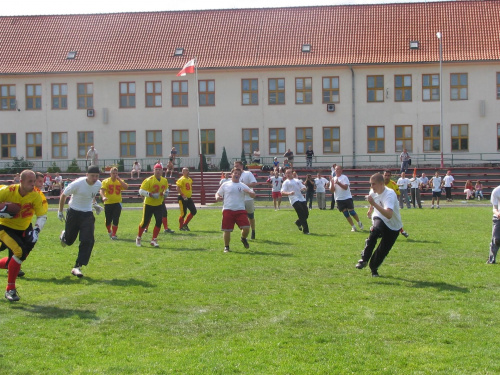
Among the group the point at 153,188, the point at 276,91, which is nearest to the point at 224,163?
the point at 276,91

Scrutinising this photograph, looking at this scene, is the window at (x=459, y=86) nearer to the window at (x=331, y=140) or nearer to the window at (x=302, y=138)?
the window at (x=331, y=140)

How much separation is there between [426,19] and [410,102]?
6911mm

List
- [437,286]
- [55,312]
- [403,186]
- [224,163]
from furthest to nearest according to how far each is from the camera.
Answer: [224,163]
[403,186]
[437,286]
[55,312]

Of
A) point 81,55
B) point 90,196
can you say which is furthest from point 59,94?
point 90,196

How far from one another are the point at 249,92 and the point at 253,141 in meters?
3.38

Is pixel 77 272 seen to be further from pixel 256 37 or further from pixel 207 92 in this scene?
pixel 256 37

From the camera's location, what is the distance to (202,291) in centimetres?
1010

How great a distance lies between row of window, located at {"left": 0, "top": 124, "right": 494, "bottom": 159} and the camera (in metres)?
46.7

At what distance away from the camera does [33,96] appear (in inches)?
1938

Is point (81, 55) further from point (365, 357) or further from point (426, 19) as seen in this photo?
point (365, 357)

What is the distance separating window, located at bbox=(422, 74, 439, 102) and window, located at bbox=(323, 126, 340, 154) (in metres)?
6.20

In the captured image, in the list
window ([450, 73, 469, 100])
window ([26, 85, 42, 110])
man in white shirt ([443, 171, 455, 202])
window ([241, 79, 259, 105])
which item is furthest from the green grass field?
window ([26, 85, 42, 110])

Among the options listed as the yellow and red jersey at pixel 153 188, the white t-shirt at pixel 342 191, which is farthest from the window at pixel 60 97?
the yellow and red jersey at pixel 153 188

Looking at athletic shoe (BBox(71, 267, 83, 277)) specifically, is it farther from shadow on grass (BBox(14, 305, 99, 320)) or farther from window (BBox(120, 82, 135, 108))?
window (BBox(120, 82, 135, 108))
